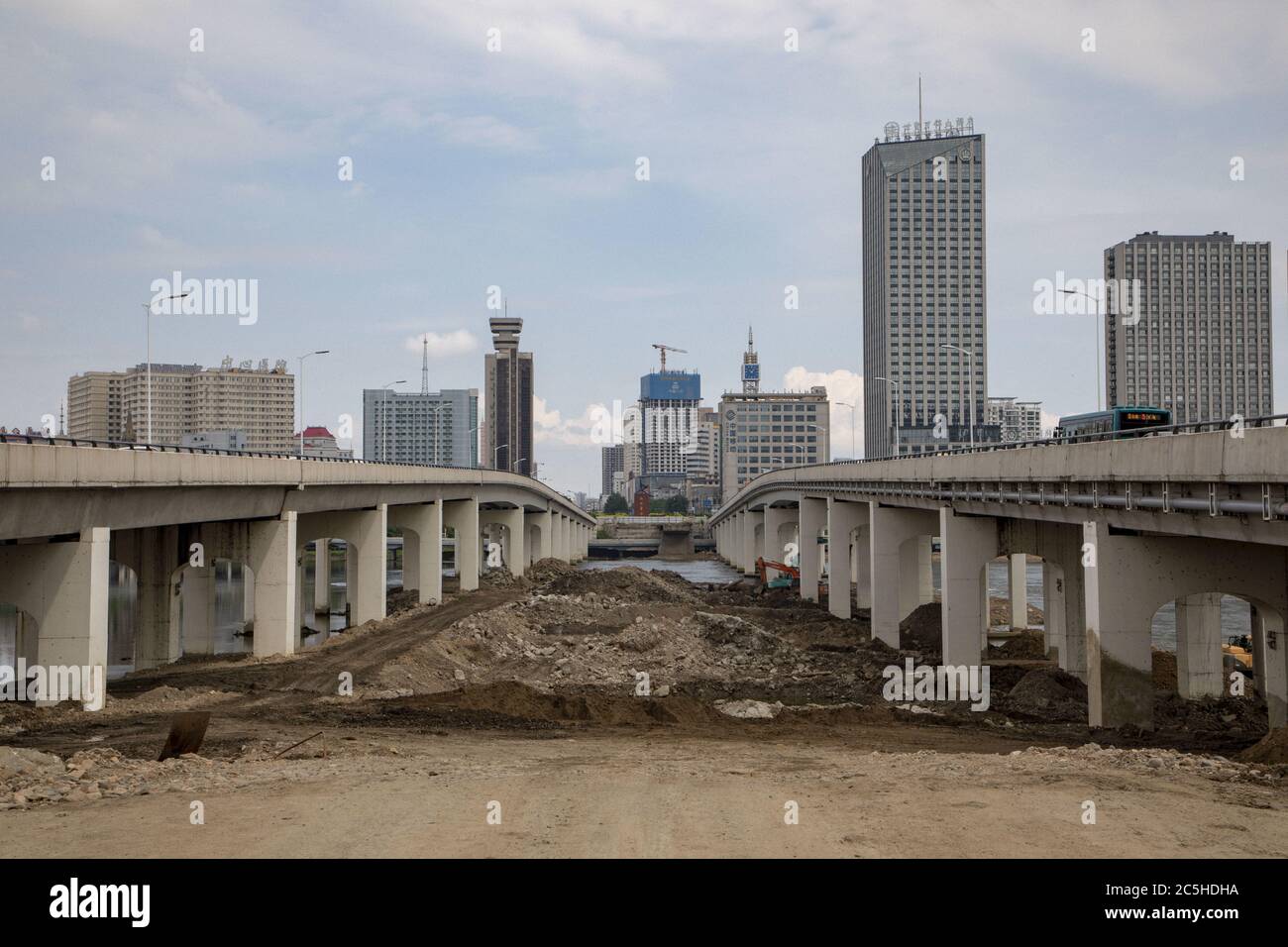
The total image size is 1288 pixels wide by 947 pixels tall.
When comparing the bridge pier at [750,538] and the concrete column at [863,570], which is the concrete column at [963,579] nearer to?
the concrete column at [863,570]

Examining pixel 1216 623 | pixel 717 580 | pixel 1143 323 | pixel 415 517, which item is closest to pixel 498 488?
pixel 415 517

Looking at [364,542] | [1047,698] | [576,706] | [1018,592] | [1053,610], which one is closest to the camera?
[576,706]

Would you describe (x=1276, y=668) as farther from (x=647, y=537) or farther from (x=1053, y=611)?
(x=647, y=537)

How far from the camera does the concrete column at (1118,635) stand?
72.0 feet

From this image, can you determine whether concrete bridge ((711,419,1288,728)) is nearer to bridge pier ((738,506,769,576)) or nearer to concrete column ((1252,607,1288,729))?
concrete column ((1252,607,1288,729))

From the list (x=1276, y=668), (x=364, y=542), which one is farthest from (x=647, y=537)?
(x=1276, y=668)

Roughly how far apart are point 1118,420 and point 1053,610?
863 centimetres

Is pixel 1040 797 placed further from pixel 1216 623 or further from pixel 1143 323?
pixel 1143 323

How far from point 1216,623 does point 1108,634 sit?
40.0ft

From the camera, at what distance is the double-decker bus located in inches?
1480

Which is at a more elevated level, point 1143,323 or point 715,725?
point 1143,323

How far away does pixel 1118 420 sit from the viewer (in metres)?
37.4

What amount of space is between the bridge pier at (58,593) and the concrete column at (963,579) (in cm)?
2533
